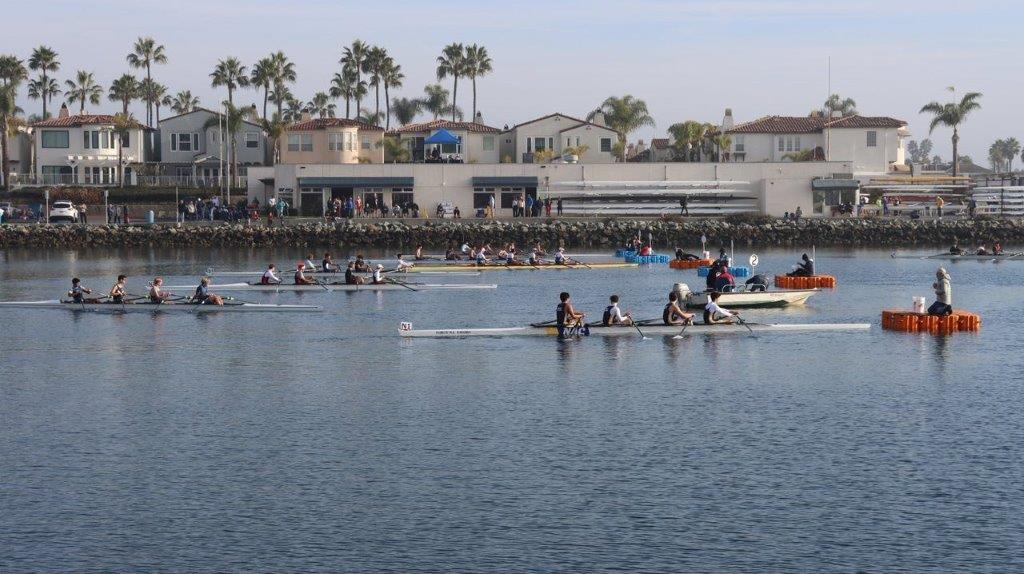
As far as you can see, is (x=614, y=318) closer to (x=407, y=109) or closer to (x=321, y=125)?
(x=321, y=125)

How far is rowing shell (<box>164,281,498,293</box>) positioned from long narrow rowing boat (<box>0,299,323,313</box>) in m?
5.56

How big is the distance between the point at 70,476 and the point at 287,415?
738cm

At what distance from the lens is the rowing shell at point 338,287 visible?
61.9m

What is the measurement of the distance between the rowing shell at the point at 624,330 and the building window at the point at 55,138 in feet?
284

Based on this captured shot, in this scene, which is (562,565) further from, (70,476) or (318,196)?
(318,196)

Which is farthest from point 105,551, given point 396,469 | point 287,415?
point 287,415

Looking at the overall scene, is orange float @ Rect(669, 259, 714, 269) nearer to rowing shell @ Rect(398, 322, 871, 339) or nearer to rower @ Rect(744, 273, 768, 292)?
rower @ Rect(744, 273, 768, 292)

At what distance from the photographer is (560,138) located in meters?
120

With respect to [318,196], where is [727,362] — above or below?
below

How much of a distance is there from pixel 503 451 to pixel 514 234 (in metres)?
74.4

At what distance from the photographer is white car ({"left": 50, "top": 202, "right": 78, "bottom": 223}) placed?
4296 inches

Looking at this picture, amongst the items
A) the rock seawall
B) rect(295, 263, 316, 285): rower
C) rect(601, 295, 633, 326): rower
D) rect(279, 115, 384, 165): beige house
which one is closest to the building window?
the rock seawall

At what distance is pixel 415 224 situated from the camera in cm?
10650

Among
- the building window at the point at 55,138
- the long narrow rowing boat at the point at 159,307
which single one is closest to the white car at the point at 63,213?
the building window at the point at 55,138
